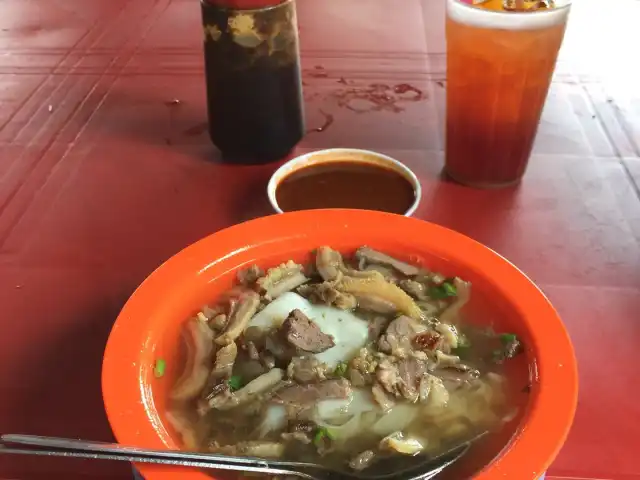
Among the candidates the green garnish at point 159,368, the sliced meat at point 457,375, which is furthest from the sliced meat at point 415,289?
the green garnish at point 159,368

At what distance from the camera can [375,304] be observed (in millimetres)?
897

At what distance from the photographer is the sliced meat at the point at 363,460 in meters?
0.71

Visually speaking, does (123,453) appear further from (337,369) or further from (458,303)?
(458,303)

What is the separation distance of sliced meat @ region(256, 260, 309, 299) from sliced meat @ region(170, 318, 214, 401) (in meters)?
0.10

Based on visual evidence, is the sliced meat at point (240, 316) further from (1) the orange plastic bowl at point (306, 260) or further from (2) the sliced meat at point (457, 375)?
(2) the sliced meat at point (457, 375)

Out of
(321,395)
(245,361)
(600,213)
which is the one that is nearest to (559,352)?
(321,395)

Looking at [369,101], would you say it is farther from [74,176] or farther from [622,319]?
[622,319]

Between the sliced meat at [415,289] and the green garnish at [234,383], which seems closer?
the green garnish at [234,383]

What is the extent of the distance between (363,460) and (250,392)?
160mm

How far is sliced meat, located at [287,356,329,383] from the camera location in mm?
795

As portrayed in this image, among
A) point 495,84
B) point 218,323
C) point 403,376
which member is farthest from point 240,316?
point 495,84

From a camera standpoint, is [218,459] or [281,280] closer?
[218,459]

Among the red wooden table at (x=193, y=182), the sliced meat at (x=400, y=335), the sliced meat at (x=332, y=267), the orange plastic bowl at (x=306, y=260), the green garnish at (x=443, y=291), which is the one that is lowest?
the red wooden table at (x=193, y=182)

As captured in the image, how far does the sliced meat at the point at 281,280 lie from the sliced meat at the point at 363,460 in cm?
26
